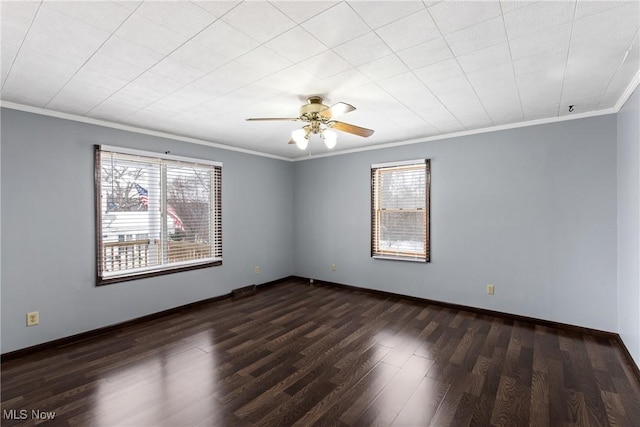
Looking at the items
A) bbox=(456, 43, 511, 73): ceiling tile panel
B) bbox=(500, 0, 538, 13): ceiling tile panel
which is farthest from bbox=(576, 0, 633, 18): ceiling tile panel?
bbox=(456, 43, 511, 73): ceiling tile panel

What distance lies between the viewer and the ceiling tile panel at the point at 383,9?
5.07 feet

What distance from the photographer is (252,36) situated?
1824 mm

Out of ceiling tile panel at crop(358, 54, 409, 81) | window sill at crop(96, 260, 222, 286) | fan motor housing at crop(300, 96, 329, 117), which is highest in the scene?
ceiling tile panel at crop(358, 54, 409, 81)

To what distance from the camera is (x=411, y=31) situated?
5.86 feet

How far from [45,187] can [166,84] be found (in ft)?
6.01

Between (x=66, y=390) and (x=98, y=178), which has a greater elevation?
(x=98, y=178)

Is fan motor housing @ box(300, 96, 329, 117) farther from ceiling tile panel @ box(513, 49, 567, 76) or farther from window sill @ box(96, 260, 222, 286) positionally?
window sill @ box(96, 260, 222, 286)

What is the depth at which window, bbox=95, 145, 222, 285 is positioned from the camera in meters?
3.55

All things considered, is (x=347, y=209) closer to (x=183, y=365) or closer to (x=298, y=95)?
(x=298, y=95)

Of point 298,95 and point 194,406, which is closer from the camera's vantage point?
point 194,406

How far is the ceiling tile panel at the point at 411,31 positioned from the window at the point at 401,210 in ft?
8.95

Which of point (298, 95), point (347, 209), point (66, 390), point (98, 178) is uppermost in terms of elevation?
point (298, 95)

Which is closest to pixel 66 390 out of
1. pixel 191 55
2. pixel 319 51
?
pixel 191 55

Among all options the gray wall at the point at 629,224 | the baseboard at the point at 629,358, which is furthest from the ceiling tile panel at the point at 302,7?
the baseboard at the point at 629,358
